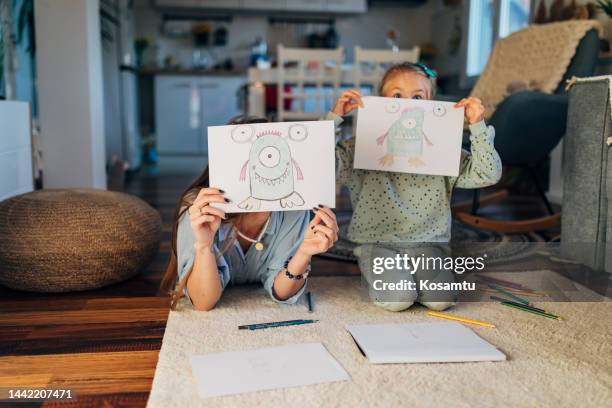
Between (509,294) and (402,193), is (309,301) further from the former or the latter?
(509,294)

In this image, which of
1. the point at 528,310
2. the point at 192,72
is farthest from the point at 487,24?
the point at 528,310

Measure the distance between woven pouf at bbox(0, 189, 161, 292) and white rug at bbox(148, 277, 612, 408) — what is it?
35 cm

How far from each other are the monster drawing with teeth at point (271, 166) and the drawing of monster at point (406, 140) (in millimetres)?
299

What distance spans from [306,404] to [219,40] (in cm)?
622

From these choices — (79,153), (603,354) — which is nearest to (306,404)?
(603,354)

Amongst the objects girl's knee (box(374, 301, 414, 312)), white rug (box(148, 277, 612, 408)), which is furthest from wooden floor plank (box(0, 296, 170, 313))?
girl's knee (box(374, 301, 414, 312))

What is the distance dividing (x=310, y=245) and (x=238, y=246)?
28 centimetres

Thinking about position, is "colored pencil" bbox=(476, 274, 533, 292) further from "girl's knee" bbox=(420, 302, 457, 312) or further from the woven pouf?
the woven pouf

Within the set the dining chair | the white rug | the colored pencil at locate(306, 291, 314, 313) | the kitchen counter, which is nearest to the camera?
the white rug

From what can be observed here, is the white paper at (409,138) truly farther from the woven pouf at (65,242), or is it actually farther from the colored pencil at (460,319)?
the woven pouf at (65,242)

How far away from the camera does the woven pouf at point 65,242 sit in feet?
5.68

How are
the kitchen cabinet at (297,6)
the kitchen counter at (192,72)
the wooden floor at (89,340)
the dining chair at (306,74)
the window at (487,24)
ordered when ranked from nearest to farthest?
1. the wooden floor at (89,340)
2. the dining chair at (306,74)
3. the window at (487,24)
4. the kitchen counter at (192,72)
5. the kitchen cabinet at (297,6)

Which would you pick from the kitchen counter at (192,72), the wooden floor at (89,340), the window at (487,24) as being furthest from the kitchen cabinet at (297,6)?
the wooden floor at (89,340)

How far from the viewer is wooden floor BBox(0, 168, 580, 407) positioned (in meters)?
1.18
